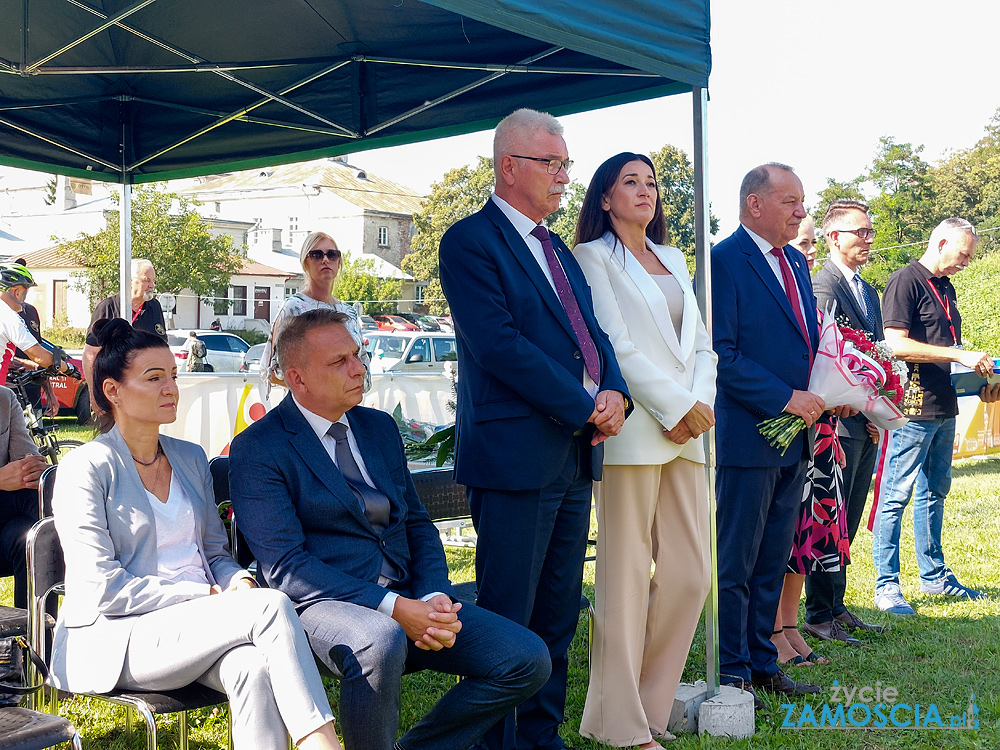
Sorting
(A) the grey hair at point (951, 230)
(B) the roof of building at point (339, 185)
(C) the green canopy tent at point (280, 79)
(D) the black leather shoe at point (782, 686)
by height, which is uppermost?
(B) the roof of building at point (339, 185)

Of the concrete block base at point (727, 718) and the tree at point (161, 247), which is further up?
the tree at point (161, 247)

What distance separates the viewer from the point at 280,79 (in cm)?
560

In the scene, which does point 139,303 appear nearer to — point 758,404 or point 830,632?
point 758,404

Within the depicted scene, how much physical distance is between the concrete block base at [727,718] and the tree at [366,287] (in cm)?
5166

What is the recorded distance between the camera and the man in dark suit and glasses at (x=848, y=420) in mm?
5234

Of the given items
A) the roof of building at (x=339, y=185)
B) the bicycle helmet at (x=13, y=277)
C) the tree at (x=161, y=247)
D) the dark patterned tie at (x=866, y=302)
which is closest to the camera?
the dark patterned tie at (x=866, y=302)

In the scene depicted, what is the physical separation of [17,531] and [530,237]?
2328 millimetres

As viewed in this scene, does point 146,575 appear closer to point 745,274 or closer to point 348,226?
point 745,274

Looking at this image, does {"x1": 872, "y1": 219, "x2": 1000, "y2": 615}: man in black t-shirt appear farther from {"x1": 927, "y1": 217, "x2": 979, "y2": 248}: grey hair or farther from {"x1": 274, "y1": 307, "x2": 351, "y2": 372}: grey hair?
{"x1": 274, "y1": 307, "x2": 351, "y2": 372}: grey hair

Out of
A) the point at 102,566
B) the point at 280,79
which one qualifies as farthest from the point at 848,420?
the point at 102,566

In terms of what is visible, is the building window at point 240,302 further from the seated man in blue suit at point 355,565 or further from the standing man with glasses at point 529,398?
the seated man in blue suit at point 355,565

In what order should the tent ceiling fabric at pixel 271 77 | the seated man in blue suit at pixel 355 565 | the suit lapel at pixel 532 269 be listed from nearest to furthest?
the seated man in blue suit at pixel 355 565 → the suit lapel at pixel 532 269 → the tent ceiling fabric at pixel 271 77

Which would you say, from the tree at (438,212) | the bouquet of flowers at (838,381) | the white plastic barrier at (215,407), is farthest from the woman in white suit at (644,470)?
the tree at (438,212)

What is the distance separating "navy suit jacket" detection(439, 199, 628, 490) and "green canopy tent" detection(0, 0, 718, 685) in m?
0.78
